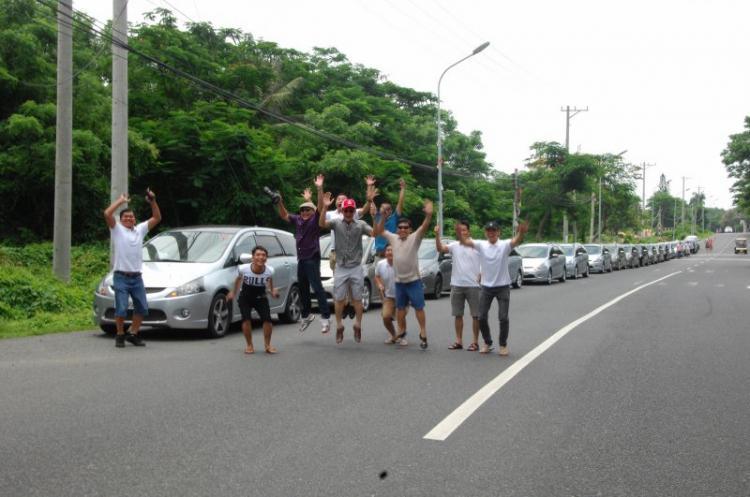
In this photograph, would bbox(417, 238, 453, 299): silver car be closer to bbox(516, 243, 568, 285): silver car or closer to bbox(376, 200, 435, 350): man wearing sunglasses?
bbox(516, 243, 568, 285): silver car

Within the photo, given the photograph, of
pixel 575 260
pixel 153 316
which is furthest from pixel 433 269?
pixel 575 260

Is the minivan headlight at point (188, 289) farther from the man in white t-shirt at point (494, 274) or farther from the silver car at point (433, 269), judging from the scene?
the silver car at point (433, 269)

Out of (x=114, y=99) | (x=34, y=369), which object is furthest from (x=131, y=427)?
(x=114, y=99)

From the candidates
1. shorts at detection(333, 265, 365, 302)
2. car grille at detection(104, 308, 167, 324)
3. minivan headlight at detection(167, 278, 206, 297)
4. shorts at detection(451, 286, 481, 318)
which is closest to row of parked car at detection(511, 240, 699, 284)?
shorts at detection(451, 286, 481, 318)

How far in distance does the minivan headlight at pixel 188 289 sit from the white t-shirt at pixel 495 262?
395cm

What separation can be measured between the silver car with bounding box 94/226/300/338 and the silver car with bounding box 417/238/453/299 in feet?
19.7

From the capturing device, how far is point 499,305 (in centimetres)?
920

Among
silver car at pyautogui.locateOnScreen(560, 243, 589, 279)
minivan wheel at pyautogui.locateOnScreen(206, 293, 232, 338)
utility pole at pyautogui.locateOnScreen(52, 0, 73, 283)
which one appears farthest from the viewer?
silver car at pyautogui.locateOnScreen(560, 243, 589, 279)

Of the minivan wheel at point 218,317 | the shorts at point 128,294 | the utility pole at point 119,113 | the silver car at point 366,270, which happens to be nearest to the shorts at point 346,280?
the minivan wheel at point 218,317

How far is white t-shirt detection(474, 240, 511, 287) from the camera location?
9.24 meters

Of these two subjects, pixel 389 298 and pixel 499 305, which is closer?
pixel 499 305

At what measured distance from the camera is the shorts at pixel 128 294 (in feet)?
30.9

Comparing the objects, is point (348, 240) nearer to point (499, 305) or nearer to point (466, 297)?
point (466, 297)

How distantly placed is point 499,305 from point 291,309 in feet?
14.7
